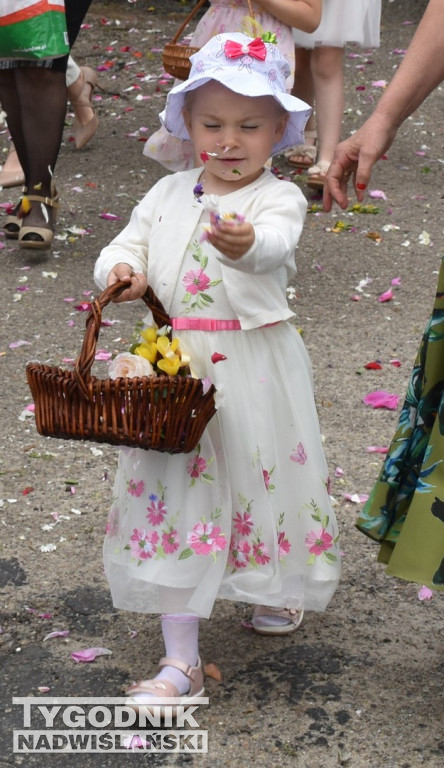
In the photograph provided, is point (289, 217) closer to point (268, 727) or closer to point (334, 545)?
point (334, 545)

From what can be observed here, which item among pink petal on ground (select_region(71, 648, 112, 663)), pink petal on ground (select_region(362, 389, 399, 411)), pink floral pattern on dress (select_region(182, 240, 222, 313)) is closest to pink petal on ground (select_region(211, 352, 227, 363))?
pink floral pattern on dress (select_region(182, 240, 222, 313))

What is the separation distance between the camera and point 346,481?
377cm

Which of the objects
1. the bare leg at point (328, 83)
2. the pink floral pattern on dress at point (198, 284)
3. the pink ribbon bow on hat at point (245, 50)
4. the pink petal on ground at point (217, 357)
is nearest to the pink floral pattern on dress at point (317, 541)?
the pink petal on ground at point (217, 357)

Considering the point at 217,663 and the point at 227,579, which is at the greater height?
the point at 227,579

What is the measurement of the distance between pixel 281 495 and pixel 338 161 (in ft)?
2.48

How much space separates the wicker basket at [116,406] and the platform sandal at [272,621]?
67 cm

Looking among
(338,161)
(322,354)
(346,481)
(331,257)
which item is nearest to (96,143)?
(331,257)

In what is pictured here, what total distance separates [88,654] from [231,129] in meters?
1.27

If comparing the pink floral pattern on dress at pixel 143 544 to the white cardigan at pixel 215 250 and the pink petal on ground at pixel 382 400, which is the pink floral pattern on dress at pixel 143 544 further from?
the pink petal on ground at pixel 382 400

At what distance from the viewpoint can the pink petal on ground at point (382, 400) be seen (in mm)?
4238

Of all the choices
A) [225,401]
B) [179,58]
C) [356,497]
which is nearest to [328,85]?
[179,58]

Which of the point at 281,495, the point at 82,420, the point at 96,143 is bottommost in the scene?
the point at 96,143

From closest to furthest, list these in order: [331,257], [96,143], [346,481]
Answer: [346,481], [331,257], [96,143]

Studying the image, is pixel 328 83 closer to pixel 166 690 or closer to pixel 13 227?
pixel 13 227
